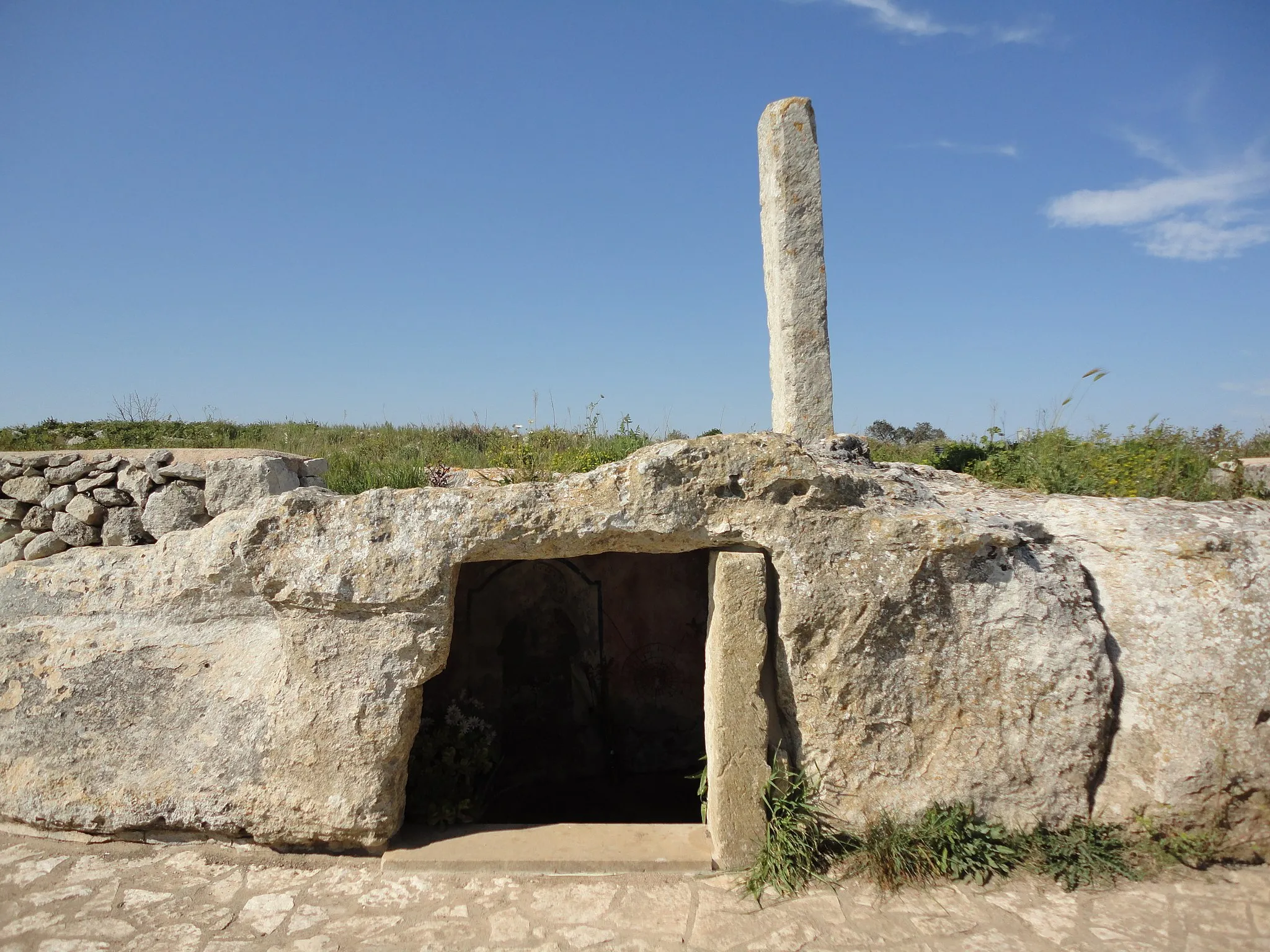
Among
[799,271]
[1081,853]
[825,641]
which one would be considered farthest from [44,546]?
[1081,853]

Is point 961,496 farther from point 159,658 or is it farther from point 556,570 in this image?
point 159,658

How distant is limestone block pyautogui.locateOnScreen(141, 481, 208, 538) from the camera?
14.5 feet

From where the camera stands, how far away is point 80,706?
12.8 ft

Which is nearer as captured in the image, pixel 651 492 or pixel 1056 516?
pixel 651 492

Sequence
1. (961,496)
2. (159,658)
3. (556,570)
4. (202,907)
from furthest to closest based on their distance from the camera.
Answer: (556,570) < (961,496) < (159,658) < (202,907)

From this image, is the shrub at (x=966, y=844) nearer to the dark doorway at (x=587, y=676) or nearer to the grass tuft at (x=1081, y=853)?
the grass tuft at (x=1081, y=853)

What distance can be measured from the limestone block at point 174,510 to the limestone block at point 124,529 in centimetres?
8

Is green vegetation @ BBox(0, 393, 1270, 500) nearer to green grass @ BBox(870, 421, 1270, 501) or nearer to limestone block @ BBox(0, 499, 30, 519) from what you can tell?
green grass @ BBox(870, 421, 1270, 501)

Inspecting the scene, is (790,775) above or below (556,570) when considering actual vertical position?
below

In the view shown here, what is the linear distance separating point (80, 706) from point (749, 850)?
10.8 ft

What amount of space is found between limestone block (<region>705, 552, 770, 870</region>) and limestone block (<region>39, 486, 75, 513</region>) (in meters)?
3.79

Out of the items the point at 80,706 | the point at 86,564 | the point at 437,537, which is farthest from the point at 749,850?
the point at 86,564

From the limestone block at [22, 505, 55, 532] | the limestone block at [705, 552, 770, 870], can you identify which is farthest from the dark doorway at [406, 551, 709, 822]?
the limestone block at [22, 505, 55, 532]

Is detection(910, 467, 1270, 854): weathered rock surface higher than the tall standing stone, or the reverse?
the tall standing stone
